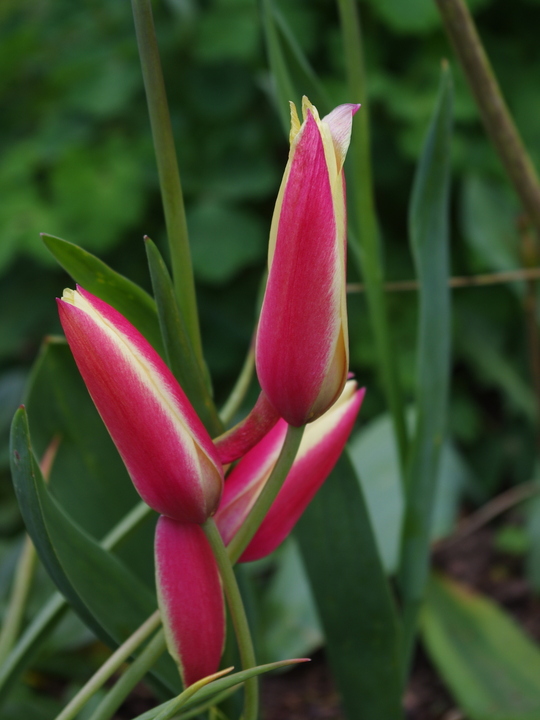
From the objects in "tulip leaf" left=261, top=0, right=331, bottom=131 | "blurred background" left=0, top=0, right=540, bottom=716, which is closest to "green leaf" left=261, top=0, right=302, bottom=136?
"tulip leaf" left=261, top=0, right=331, bottom=131

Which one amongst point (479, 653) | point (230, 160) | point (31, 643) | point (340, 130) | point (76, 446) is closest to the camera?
point (340, 130)

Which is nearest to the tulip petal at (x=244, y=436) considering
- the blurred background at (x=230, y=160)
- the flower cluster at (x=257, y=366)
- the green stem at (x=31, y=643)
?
the flower cluster at (x=257, y=366)

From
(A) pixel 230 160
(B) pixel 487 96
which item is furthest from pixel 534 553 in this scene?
(A) pixel 230 160

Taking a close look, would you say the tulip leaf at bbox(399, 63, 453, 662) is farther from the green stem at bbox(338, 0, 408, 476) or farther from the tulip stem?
the tulip stem

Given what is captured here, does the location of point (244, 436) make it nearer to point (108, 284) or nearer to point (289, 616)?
point (108, 284)

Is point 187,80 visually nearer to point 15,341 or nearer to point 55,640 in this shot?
point 15,341

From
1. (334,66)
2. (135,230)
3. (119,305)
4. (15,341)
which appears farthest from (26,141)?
(119,305)
